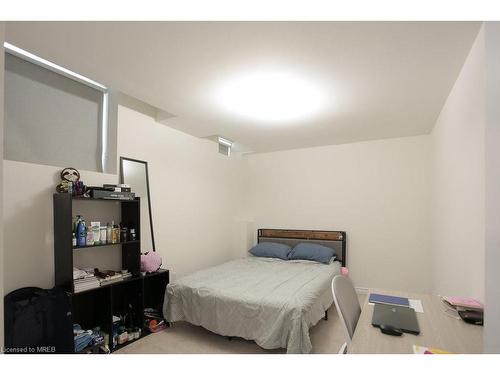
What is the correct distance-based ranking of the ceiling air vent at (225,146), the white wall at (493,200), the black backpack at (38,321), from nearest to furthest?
the white wall at (493,200), the black backpack at (38,321), the ceiling air vent at (225,146)

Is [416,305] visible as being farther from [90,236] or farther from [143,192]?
[143,192]

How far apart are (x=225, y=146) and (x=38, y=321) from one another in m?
3.44

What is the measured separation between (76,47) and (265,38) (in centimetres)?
122

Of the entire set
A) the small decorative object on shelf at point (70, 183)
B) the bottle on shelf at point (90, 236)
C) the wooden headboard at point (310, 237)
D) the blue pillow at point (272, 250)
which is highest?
the small decorative object on shelf at point (70, 183)

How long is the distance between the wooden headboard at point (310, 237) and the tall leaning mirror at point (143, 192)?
6.87 feet

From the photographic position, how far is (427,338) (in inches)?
49.2

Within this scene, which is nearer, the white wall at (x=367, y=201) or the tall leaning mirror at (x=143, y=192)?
the tall leaning mirror at (x=143, y=192)

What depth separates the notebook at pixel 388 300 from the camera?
5.55 feet

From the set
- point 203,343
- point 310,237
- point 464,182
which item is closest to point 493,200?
point 464,182

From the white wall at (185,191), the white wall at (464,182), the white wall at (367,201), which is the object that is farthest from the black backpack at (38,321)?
the white wall at (367,201)

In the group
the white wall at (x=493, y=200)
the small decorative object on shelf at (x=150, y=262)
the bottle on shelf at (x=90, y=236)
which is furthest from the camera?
the small decorative object on shelf at (x=150, y=262)

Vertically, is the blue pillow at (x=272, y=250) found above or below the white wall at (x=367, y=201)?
below

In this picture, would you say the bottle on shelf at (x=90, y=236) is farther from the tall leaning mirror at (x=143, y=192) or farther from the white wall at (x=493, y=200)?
the white wall at (x=493, y=200)

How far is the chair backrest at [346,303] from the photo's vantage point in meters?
1.45
